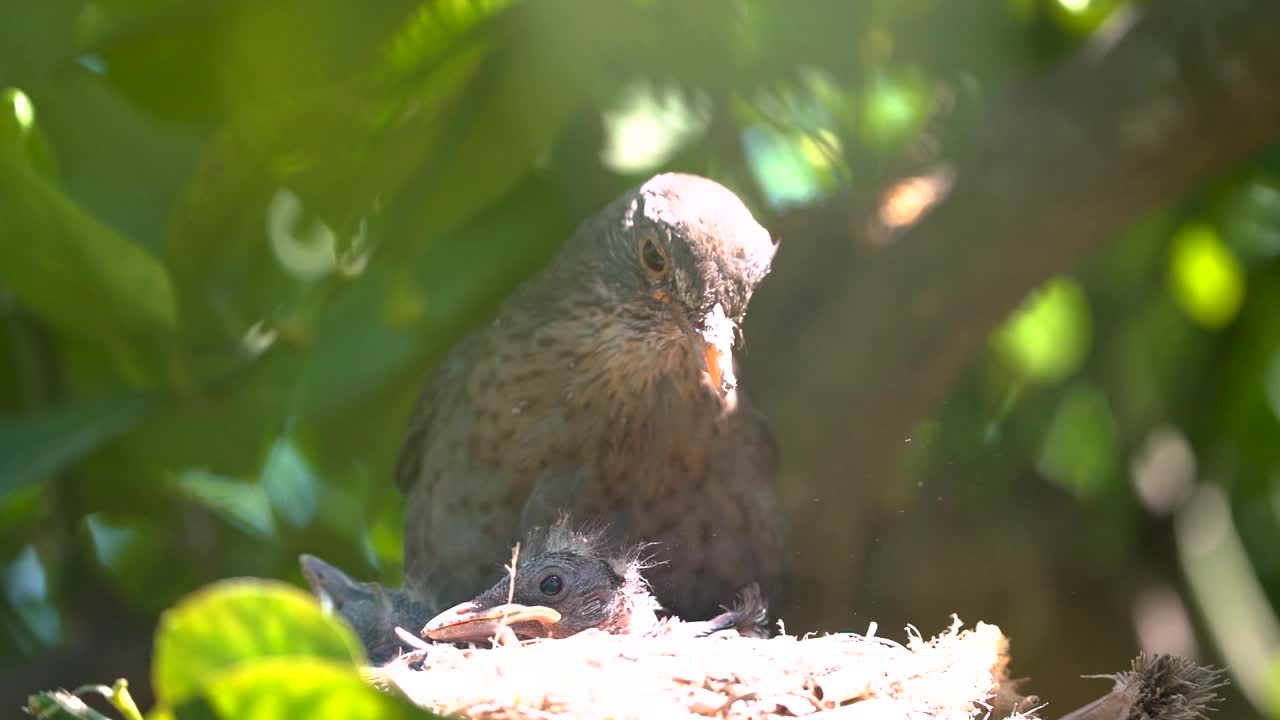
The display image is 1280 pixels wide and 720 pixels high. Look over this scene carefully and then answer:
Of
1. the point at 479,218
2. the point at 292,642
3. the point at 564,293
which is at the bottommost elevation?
the point at 292,642

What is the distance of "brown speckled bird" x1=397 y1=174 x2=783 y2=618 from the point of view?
9.07 feet

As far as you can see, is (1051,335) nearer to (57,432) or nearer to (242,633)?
(57,432)

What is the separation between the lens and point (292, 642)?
4.57ft

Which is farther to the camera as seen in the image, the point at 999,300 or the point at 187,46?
the point at 999,300

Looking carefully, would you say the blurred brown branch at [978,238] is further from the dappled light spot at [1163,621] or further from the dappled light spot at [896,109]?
the dappled light spot at [1163,621]

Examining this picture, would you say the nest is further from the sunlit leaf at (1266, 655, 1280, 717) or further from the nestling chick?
the sunlit leaf at (1266, 655, 1280, 717)

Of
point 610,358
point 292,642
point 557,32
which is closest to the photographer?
point 292,642

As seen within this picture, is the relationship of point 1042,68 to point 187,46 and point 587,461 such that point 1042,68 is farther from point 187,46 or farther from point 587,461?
point 187,46

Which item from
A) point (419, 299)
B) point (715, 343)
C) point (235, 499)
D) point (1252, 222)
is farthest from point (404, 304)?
point (1252, 222)

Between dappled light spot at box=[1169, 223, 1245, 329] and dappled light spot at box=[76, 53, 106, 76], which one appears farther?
dappled light spot at box=[1169, 223, 1245, 329]

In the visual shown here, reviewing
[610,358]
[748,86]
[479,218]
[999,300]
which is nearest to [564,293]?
[610,358]

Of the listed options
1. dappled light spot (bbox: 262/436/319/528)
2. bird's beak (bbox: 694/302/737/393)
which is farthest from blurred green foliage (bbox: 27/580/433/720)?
dappled light spot (bbox: 262/436/319/528)

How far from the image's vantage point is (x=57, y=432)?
10.7 feet

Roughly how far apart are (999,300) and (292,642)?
296 cm
